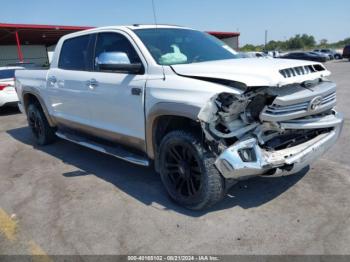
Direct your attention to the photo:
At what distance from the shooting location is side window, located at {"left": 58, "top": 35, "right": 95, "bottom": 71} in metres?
4.88

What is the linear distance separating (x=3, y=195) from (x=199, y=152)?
2.74 m

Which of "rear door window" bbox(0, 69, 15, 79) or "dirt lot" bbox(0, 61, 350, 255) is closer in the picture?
"dirt lot" bbox(0, 61, 350, 255)

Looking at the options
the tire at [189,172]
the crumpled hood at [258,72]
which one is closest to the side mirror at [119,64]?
the crumpled hood at [258,72]

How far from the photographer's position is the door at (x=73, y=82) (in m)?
4.83

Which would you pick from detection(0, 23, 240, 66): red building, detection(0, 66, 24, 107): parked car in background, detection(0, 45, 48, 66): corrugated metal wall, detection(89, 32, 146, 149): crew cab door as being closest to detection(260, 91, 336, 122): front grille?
detection(89, 32, 146, 149): crew cab door

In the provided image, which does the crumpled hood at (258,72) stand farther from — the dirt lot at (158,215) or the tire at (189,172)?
the dirt lot at (158,215)

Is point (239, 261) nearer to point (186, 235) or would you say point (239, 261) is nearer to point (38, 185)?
point (186, 235)

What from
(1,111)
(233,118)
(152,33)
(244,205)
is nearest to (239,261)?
(244,205)

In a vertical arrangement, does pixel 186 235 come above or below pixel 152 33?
below

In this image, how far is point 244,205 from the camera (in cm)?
370

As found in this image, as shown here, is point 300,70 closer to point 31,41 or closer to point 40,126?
point 40,126

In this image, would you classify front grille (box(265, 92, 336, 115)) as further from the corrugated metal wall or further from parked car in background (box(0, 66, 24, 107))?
the corrugated metal wall

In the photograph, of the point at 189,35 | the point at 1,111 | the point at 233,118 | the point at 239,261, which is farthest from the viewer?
the point at 1,111

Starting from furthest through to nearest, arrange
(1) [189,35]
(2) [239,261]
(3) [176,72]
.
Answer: (1) [189,35] → (3) [176,72] → (2) [239,261]
